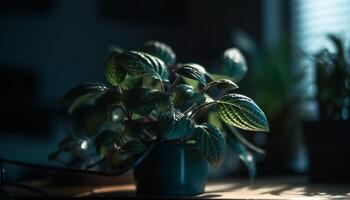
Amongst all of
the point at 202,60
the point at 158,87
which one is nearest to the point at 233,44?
the point at 202,60

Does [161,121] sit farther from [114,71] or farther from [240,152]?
[240,152]

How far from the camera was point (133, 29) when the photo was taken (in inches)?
115

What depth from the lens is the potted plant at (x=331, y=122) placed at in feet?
4.11

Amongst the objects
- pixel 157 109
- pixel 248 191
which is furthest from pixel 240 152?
pixel 157 109

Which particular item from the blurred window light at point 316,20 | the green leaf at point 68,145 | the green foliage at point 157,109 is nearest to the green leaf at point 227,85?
the green foliage at point 157,109

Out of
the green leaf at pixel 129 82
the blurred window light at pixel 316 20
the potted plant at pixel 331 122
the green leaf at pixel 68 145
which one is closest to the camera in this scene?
the green leaf at pixel 129 82

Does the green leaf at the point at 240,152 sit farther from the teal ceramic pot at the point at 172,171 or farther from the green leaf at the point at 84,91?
the green leaf at the point at 84,91

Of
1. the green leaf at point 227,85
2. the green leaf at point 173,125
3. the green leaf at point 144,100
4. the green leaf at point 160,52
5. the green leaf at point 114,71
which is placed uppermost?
the green leaf at point 160,52

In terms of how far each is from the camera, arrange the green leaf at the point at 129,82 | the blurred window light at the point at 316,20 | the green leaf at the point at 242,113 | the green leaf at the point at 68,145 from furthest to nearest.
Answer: the blurred window light at the point at 316,20 → the green leaf at the point at 68,145 → the green leaf at the point at 129,82 → the green leaf at the point at 242,113

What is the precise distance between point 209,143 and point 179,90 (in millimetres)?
99

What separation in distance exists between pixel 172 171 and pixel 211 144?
0.38 ft

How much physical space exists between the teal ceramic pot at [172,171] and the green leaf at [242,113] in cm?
11

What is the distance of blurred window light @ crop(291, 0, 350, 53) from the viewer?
2467 mm

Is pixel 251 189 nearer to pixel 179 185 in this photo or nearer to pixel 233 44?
pixel 179 185
